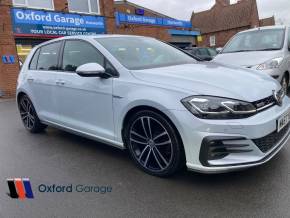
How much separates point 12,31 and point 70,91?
31.7 feet

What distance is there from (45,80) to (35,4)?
9980mm

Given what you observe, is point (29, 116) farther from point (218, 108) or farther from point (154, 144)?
point (218, 108)

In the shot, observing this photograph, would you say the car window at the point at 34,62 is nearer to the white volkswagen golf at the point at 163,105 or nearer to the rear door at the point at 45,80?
the rear door at the point at 45,80

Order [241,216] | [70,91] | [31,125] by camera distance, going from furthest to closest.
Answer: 1. [31,125]
2. [70,91]
3. [241,216]

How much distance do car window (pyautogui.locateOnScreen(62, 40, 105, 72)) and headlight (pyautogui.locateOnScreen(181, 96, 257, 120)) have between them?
144 centimetres

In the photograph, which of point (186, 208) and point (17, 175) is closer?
point (186, 208)

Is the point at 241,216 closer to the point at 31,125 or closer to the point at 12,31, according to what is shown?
the point at 31,125

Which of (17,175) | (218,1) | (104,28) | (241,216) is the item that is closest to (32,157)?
(17,175)

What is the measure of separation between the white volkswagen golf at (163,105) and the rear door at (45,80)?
0.11 feet

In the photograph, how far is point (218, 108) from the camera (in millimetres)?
2775

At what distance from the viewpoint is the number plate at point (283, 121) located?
3.05 metres

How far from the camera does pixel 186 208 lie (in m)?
2.69

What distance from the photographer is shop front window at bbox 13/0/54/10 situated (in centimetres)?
1272

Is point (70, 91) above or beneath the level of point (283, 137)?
above
